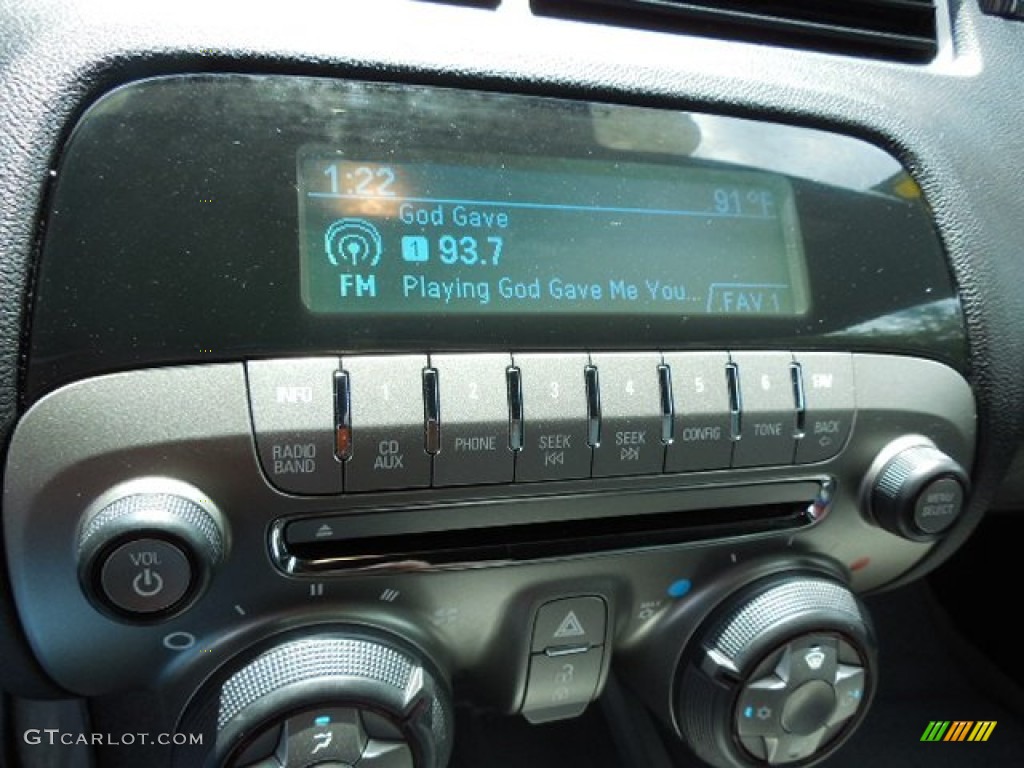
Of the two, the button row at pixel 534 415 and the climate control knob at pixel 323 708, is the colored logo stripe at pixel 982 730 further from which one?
the climate control knob at pixel 323 708

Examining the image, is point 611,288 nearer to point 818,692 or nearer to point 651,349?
point 651,349

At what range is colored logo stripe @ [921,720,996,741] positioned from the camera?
1138 mm

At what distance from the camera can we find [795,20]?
841 mm

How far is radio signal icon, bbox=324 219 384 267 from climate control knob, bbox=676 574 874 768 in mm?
440

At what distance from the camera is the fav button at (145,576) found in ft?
1.93

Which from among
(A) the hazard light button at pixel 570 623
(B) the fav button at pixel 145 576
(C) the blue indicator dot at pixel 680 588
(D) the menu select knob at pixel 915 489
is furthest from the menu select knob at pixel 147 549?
(D) the menu select knob at pixel 915 489

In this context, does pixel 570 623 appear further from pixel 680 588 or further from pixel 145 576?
pixel 145 576

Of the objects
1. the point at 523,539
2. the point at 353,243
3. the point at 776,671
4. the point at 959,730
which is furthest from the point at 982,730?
the point at 353,243

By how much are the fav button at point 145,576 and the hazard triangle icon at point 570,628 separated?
12.5 inches

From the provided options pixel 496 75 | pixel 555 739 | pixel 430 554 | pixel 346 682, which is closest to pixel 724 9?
pixel 496 75

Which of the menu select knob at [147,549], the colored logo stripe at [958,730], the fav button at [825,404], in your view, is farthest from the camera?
the colored logo stripe at [958,730]

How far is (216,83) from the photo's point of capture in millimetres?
644

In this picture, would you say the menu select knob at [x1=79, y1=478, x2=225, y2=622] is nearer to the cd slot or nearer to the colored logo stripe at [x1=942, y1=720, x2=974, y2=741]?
the cd slot

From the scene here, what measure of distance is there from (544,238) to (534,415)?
14 cm
